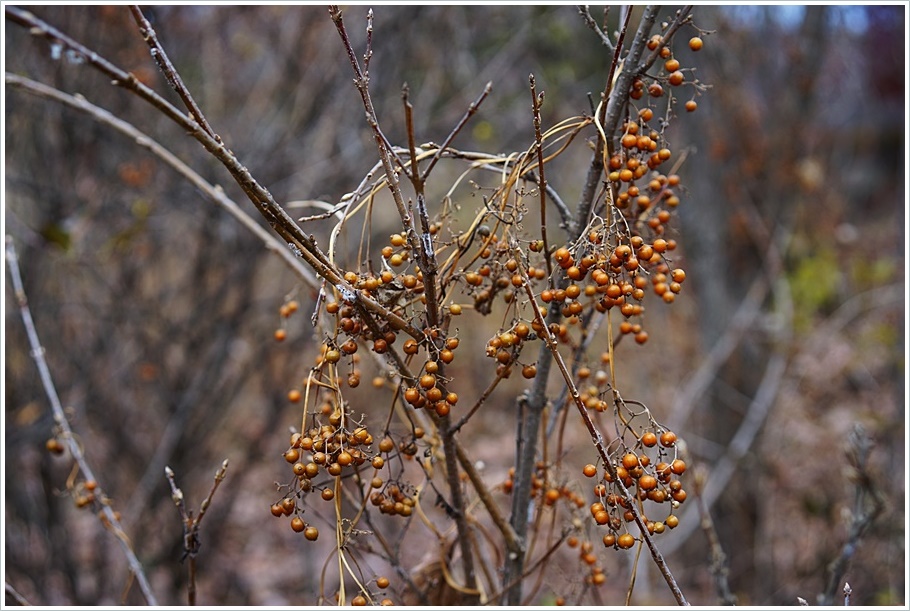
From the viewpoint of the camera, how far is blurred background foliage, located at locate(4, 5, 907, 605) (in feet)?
9.53

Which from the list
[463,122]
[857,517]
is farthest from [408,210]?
[857,517]

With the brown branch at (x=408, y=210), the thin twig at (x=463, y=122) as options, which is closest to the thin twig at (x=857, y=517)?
the brown branch at (x=408, y=210)

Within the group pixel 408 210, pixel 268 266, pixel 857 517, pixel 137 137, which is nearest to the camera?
pixel 408 210

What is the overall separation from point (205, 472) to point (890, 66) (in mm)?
7986

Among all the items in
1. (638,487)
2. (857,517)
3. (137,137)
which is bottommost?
(857,517)

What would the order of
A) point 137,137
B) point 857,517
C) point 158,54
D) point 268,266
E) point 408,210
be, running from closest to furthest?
point 158,54 < point 408,210 < point 137,137 < point 857,517 < point 268,266

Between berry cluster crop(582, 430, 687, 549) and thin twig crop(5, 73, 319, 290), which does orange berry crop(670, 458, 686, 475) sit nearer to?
berry cluster crop(582, 430, 687, 549)

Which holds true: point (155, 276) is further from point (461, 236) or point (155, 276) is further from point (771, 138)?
point (771, 138)

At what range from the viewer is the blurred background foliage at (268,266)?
114 inches

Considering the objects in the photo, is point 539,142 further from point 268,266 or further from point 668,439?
point 268,266

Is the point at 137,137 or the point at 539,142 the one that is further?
the point at 137,137

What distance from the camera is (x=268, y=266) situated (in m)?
4.12

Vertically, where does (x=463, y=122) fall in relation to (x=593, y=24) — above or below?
below

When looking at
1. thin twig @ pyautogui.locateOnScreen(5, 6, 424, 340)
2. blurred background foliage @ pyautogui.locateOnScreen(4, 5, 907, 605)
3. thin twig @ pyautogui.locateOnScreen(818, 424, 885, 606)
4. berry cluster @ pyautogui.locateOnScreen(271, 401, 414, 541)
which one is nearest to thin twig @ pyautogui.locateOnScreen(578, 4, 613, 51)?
thin twig @ pyautogui.locateOnScreen(5, 6, 424, 340)
